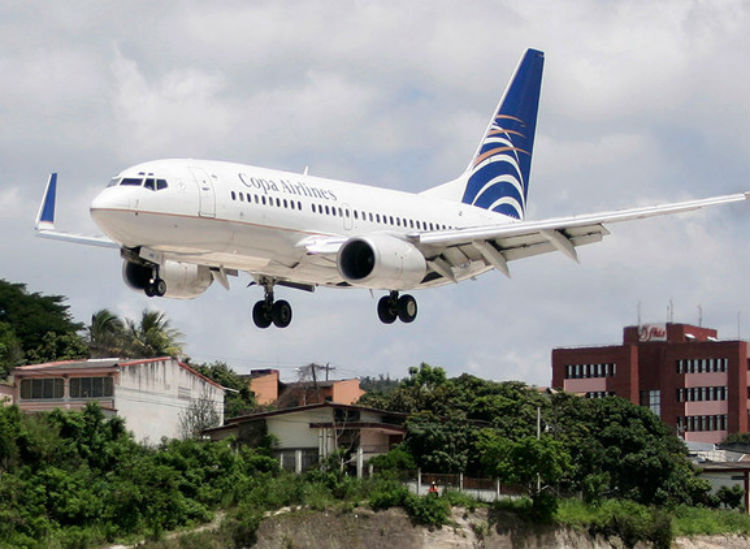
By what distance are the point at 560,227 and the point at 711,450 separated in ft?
242

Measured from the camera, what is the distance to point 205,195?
46.1m

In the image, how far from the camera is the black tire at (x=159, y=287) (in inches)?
1918

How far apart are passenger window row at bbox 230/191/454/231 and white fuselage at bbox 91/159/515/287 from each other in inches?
1.3

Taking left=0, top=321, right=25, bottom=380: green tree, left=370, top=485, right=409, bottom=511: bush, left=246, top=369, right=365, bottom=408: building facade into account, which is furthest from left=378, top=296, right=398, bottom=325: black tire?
left=246, top=369, right=365, bottom=408: building facade

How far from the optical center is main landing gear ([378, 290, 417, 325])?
2117 inches

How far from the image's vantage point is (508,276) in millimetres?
52625

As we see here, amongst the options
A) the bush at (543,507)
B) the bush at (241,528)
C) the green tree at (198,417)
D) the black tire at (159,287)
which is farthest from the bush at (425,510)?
the black tire at (159,287)

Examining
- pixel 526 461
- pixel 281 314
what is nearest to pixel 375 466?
pixel 526 461

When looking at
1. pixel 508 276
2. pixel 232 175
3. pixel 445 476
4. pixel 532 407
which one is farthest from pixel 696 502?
pixel 232 175

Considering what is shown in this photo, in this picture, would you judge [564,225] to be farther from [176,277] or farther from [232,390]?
[232,390]

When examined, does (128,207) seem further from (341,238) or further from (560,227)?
(560,227)

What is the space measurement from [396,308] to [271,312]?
4.50 metres

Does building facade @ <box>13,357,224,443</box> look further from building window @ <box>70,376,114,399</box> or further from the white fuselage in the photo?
the white fuselage

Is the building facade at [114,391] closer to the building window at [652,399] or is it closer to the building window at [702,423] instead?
the building window at [652,399]
